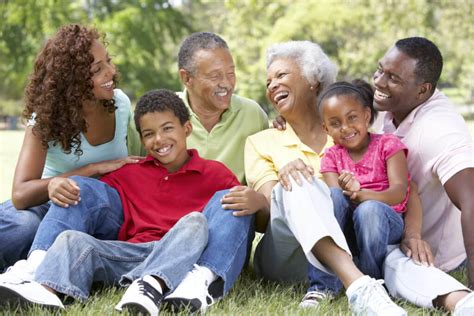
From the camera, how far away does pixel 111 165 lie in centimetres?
391

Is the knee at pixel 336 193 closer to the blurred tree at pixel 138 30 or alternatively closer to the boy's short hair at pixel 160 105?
the boy's short hair at pixel 160 105

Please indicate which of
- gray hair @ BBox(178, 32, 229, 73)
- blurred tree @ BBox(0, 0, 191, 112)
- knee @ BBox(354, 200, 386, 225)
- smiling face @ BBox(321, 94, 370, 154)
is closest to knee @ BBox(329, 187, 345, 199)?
knee @ BBox(354, 200, 386, 225)

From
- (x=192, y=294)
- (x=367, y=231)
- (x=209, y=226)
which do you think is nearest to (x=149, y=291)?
(x=192, y=294)

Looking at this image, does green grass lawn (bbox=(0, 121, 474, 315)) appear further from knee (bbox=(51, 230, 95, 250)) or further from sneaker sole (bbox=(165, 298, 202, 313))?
knee (bbox=(51, 230, 95, 250))

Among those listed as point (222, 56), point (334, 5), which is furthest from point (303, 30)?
point (222, 56)

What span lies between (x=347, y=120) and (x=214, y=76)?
2.80 ft

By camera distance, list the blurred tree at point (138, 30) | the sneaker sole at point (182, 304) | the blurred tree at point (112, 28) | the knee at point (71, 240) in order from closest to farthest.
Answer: the sneaker sole at point (182, 304) < the knee at point (71, 240) < the blurred tree at point (112, 28) < the blurred tree at point (138, 30)

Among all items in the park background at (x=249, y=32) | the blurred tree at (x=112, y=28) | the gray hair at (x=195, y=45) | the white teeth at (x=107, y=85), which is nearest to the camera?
the white teeth at (x=107, y=85)

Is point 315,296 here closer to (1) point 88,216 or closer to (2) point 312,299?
(2) point 312,299

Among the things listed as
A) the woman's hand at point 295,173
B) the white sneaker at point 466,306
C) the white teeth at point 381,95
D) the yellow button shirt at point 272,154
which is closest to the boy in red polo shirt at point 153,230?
the yellow button shirt at point 272,154

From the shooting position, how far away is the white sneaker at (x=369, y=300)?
299cm

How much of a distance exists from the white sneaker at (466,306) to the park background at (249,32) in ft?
39.0

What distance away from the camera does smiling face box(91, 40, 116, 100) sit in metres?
3.92

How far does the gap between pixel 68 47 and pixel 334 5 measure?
20.8 metres
